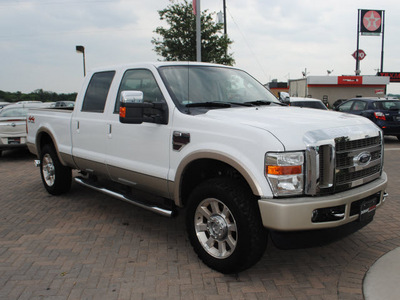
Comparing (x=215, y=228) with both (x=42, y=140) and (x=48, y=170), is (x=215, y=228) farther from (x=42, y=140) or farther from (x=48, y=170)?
(x=42, y=140)

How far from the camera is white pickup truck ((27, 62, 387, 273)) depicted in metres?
2.98

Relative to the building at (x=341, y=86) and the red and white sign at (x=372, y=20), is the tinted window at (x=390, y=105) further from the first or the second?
the building at (x=341, y=86)

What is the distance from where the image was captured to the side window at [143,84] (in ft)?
13.7

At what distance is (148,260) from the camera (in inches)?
151

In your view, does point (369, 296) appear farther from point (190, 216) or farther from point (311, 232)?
point (190, 216)

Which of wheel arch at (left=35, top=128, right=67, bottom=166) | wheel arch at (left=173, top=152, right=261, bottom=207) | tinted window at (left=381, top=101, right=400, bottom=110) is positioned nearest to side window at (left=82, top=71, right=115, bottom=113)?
wheel arch at (left=35, top=128, right=67, bottom=166)

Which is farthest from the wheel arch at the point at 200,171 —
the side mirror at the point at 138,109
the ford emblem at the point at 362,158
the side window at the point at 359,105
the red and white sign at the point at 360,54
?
the red and white sign at the point at 360,54

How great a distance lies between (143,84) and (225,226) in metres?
1.97

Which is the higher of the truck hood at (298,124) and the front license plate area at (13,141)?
the truck hood at (298,124)

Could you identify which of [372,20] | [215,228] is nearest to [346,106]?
[215,228]

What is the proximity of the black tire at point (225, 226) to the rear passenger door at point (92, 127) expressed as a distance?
176 centimetres

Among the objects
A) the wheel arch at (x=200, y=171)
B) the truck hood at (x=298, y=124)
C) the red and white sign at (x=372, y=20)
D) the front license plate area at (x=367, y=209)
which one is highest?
the red and white sign at (x=372, y=20)

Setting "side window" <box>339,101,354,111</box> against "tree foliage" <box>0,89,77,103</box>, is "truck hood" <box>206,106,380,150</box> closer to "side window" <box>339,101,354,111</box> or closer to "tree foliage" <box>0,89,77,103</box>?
"side window" <box>339,101,354,111</box>

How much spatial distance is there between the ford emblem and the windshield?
1.34 metres
